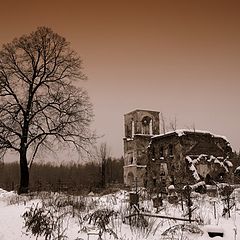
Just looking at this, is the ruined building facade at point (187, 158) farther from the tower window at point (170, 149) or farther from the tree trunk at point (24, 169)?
the tree trunk at point (24, 169)

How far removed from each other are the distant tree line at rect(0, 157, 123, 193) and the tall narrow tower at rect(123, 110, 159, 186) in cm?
421

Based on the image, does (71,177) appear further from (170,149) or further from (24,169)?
(24,169)

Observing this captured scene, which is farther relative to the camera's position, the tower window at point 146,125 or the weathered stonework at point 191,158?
the tower window at point 146,125

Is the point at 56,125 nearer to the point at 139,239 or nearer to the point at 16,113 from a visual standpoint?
the point at 16,113

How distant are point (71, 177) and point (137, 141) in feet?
42.4

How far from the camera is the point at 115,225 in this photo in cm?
928

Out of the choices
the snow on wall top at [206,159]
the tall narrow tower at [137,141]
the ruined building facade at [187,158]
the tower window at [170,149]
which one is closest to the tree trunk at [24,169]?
the ruined building facade at [187,158]

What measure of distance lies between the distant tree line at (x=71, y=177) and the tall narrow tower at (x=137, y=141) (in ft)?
13.8

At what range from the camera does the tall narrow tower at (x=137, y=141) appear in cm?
4088

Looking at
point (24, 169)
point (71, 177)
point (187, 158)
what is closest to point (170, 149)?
point (187, 158)

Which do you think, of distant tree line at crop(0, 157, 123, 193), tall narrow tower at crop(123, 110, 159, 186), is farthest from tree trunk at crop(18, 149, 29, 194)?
tall narrow tower at crop(123, 110, 159, 186)

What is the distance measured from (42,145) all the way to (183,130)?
583 inches

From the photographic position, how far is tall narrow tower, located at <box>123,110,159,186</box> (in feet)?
134

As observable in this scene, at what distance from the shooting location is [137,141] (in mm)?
41562
